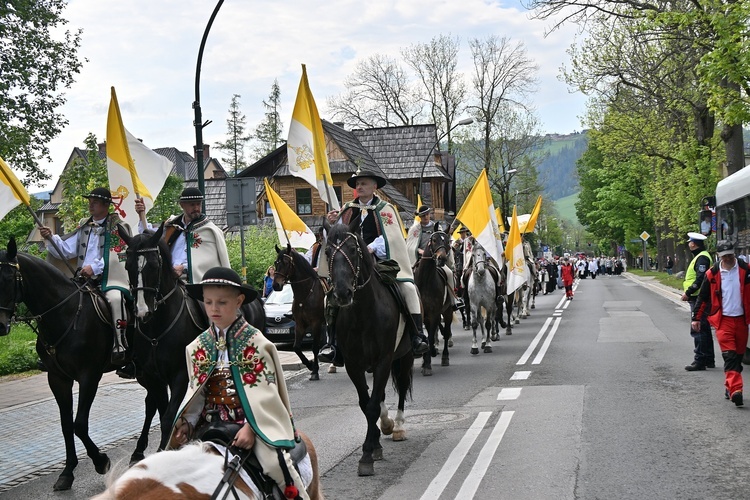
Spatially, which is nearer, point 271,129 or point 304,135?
point 304,135

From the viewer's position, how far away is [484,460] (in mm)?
8023

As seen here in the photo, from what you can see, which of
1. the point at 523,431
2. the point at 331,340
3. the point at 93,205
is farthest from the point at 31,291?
the point at 523,431

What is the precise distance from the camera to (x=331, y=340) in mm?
9008

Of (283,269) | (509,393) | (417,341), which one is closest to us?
(417,341)

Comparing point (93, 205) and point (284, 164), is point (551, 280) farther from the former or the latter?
point (93, 205)

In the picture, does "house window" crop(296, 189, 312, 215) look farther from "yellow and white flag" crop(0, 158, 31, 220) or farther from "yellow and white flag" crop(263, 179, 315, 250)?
"yellow and white flag" crop(0, 158, 31, 220)

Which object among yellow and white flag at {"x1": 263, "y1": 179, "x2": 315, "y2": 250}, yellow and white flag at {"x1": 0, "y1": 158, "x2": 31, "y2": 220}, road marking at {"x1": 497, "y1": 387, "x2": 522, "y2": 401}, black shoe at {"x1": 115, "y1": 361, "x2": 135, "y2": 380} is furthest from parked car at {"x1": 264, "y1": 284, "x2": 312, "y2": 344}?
yellow and white flag at {"x1": 0, "y1": 158, "x2": 31, "y2": 220}

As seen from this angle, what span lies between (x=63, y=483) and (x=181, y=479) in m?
5.05

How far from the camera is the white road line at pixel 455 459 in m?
7.03

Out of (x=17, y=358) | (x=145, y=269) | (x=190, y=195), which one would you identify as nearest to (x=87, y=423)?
(x=145, y=269)

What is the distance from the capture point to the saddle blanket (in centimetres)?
373

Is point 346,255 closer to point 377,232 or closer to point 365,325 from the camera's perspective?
point 365,325

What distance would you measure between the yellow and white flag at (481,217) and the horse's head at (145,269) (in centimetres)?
1176

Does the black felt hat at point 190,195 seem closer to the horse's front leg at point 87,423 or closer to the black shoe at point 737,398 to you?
the horse's front leg at point 87,423
